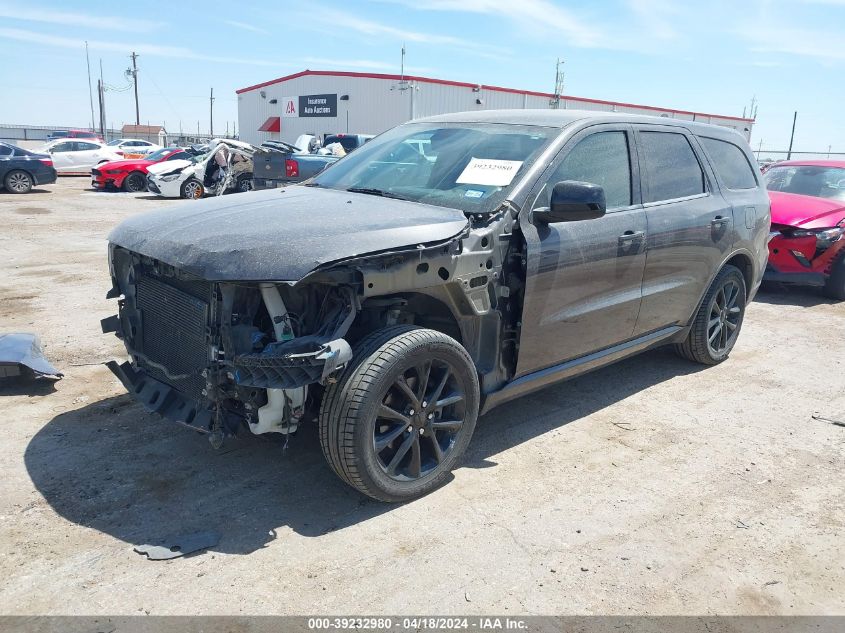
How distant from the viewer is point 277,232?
10.1 ft

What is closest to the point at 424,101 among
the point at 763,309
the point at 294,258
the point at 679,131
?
the point at 763,309

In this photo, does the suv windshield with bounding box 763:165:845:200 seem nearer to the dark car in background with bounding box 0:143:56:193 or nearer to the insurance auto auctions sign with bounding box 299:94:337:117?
the dark car in background with bounding box 0:143:56:193

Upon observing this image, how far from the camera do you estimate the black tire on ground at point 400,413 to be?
3057mm

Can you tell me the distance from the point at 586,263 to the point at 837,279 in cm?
607

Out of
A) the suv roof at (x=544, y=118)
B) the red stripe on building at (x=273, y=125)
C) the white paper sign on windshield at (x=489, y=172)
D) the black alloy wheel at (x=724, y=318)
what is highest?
the red stripe on building at (x=273, y=125)

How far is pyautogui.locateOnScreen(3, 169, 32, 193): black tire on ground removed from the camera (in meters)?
18.8

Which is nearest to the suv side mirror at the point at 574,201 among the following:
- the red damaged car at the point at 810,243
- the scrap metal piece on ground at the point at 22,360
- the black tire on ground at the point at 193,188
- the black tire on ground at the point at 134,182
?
the scrap metal piece on ground at the point at 22,360

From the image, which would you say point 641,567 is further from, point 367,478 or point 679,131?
point 679,131

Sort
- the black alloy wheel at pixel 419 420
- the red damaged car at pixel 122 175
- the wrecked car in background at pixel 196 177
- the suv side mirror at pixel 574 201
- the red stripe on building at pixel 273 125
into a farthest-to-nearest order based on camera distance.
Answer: the red stripe on building at pixel 273 125, the red damaged car at pixel 122 175, the wrecked car in background at pixel 196 177, the suv side mirror at pixel 574 201, the black alloy wheel at pixel 419 420

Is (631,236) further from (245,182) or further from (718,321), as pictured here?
(245,182)

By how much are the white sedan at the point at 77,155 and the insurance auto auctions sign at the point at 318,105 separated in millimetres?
15811

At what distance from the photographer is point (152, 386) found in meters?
3.58

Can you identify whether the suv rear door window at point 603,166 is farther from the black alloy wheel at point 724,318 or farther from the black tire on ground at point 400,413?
the black alloy wheel at point 724,318

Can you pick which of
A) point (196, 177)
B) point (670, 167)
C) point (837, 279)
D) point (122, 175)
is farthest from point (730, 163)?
point (122, 175)
